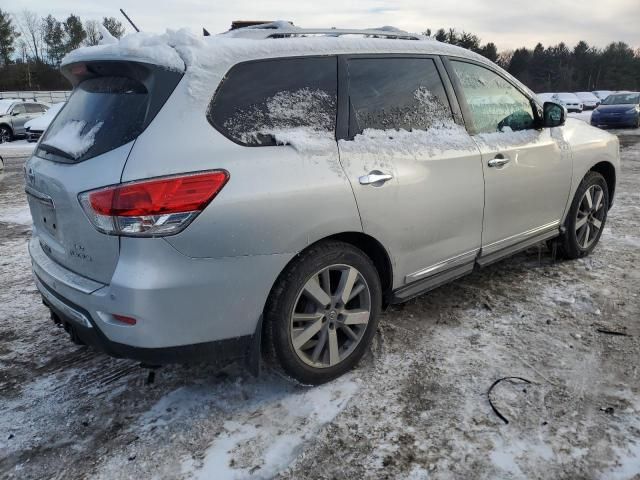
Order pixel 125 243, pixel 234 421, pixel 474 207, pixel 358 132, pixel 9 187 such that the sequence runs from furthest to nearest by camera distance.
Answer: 1. pixel 9 187
2. pixel 474 207
3. pixel 358 132
4. pixel 234 421
5. pixel 125 243

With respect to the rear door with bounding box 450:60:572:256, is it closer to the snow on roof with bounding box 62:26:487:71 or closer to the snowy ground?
the snowy ground

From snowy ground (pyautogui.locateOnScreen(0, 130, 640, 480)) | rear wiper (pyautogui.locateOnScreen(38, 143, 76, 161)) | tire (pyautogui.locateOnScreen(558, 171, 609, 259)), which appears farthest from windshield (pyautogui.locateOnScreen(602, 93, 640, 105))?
rear wiper (pyautogui.locateOnScreen(38, 143, 76, 161))

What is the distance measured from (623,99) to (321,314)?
23.5 meters

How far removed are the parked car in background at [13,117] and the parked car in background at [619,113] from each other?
22.0m

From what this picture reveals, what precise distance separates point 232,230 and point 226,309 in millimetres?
372

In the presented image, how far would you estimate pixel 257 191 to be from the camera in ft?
7.84

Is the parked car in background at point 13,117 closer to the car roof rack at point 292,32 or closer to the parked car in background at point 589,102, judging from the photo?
the car roof rack at point 292,32

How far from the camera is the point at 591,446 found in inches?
94.0

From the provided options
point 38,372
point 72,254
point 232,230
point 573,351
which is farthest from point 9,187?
point 573,351

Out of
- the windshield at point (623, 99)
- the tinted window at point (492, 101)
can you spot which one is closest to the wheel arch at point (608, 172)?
the tinted window at point (492, 101)

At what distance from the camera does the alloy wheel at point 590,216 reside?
15.4ft

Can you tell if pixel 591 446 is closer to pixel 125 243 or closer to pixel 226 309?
pixel 226 309

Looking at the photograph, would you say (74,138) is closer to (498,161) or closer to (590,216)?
(498,161)

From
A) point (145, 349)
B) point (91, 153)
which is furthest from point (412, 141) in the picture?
point (145, 349)
